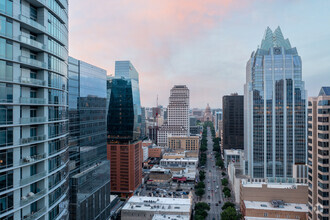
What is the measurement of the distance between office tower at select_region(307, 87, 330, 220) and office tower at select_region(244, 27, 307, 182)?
41320 mm

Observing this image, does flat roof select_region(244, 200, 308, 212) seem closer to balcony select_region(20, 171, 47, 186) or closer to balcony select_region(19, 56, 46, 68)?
balcony select_region(20, 171, 47, 186)

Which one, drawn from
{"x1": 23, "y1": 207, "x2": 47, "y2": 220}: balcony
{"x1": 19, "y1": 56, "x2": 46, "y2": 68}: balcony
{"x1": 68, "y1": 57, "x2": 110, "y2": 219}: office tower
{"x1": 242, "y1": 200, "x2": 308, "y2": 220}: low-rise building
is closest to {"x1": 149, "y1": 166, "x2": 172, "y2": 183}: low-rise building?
{"x1": 68, "y1": 57, "x2": 110, "y2": 219}: office tower

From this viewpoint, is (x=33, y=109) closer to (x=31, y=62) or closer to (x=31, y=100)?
(x=31, y=100)

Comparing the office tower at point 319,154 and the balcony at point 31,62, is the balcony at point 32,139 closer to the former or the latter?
the balcony at point 31,62

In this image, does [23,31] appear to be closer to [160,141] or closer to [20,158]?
[20,158]

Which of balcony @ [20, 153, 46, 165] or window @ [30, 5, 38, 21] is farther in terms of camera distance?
window @ [30, 5, 38, 21]

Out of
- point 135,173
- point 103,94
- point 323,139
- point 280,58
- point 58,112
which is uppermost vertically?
point 280,58

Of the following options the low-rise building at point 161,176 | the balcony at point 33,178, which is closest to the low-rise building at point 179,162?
the low-rise building at point 161,176

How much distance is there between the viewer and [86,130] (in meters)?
56.6

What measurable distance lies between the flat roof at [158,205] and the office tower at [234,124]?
96730 mm

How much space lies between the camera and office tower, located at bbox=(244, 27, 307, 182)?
84688mm

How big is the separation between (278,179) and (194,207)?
1173 inches

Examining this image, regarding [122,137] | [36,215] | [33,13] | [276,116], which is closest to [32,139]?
[36,215]

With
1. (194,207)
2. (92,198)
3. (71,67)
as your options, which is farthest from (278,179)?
(71,67)
